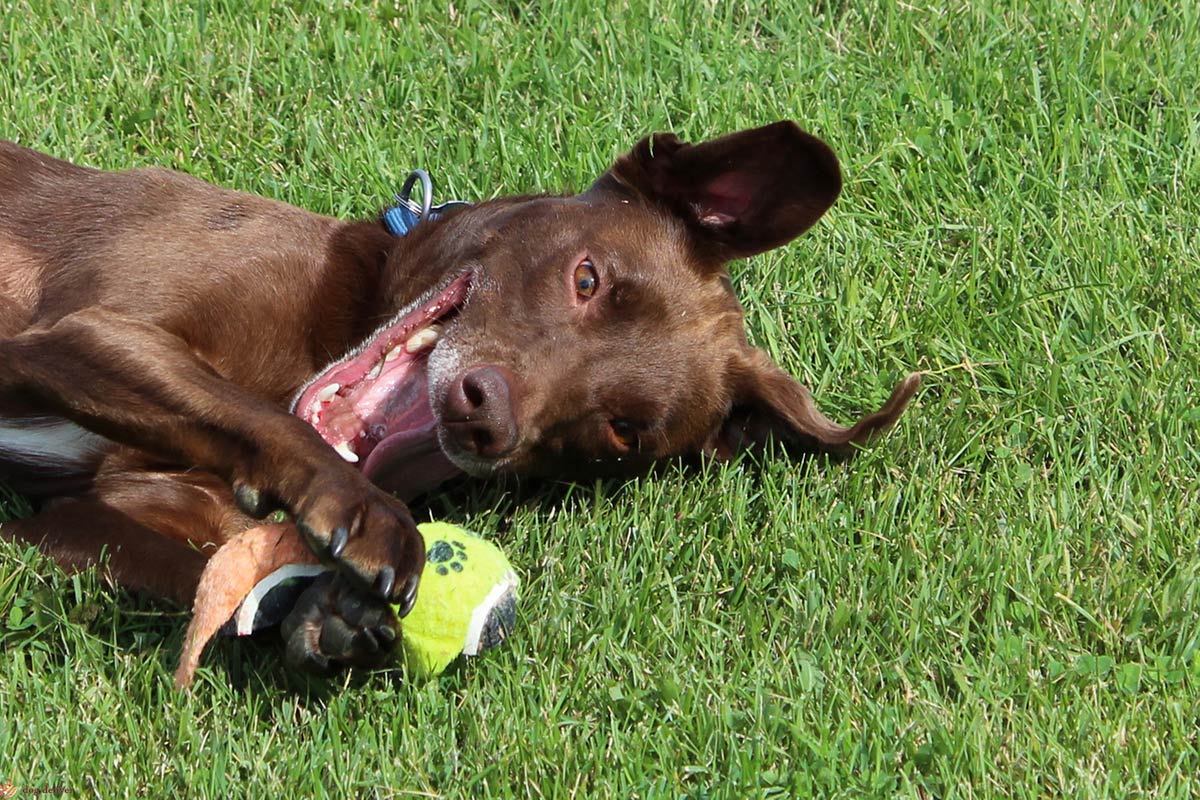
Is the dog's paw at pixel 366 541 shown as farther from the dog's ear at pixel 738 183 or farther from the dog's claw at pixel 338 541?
the dog's ear at pixel 738 183

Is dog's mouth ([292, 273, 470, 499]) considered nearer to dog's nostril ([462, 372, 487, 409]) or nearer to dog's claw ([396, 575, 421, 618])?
dog's nostril ([462, 372, 487, 409])

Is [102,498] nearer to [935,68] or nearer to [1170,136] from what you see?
[935,68]

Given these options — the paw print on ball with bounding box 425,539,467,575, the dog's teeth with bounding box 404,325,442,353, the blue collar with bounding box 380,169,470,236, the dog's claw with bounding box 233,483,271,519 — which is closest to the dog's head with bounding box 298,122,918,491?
the dog's teeth with bounding box 404,325,442,353

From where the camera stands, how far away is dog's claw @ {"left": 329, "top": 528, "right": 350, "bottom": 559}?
3500 millimetres

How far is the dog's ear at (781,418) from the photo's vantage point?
4.62 meters

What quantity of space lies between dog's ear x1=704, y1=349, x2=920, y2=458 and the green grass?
0.33 feet

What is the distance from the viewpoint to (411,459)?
4.53 metres

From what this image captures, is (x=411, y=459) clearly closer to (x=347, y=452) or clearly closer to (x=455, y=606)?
(x=347, y=452)

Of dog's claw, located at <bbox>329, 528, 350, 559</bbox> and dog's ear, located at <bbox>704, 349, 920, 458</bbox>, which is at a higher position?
dog's claw, located at <bbox>329, 528, 350, 559</bbox>

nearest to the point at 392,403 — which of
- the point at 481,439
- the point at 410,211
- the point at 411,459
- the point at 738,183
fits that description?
the point at 411,459

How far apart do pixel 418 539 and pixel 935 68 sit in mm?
3462

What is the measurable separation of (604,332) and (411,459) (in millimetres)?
646

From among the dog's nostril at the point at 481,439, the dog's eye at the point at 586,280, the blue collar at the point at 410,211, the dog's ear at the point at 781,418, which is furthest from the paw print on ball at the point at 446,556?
the blue collar at the point at 410,211

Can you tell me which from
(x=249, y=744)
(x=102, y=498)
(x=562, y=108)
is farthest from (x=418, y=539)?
(x=562, y=108)
